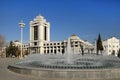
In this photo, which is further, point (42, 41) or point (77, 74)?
point (42, 41)

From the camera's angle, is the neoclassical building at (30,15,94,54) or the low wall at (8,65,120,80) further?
the neoclassical building at (30,15,94,54)

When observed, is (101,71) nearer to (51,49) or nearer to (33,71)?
(33,71)

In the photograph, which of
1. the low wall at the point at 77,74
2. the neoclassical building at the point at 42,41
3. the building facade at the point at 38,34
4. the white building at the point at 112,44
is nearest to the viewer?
the low wall at the point at 77,74

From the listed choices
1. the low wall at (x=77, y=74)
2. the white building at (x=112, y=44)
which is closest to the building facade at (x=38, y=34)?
the white building at (x=112, y=44)

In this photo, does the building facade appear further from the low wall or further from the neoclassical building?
the low wall

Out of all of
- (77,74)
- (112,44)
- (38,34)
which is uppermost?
(38,34)

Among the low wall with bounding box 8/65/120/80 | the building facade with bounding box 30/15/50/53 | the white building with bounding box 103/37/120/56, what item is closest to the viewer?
the low wall with bounding box 8/65/120/80

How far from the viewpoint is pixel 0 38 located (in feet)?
212

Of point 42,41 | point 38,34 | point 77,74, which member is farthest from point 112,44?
point 77,74

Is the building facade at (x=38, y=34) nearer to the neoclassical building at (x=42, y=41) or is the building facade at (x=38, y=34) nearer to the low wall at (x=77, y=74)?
the neoclassical building at (x=42, y=41)

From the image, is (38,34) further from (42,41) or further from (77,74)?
(77,74)

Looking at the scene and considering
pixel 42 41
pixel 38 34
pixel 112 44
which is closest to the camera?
pixel 112 44

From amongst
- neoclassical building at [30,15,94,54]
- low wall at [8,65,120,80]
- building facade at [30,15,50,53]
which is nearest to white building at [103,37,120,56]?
neoclassical building at [30,15,94,54]

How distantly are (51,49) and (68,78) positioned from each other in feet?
387
